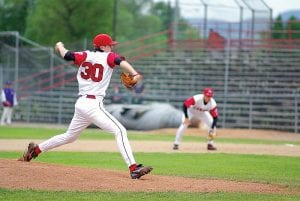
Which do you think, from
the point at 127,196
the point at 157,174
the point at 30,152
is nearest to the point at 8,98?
the point at 30,152

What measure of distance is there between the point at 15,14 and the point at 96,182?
158 feet

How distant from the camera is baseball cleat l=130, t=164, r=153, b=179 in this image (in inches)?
490

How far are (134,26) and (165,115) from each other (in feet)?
174

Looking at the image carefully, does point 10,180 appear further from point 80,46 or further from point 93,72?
point 80,46

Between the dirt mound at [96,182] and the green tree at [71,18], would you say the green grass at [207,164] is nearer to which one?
the dirt mound at [96,182]

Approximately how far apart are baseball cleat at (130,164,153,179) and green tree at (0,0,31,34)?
150 feet

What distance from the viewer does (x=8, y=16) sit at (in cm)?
5809

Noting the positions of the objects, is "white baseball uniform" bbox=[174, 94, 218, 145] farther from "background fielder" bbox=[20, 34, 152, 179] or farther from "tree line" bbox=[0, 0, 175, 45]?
"tree line" bbox=[0, 0, 175, 45]

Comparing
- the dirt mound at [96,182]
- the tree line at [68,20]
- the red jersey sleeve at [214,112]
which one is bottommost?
the dirt mound at [96,182]

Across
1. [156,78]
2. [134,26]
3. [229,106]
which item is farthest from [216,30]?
[134,26]

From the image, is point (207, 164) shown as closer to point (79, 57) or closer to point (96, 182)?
point (79, 57)

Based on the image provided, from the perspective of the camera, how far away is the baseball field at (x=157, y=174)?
11.1 m

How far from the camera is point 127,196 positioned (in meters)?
10.7

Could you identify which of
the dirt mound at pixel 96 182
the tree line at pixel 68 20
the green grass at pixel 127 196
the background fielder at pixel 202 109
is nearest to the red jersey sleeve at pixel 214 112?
the background fielder at pixel 202 109
